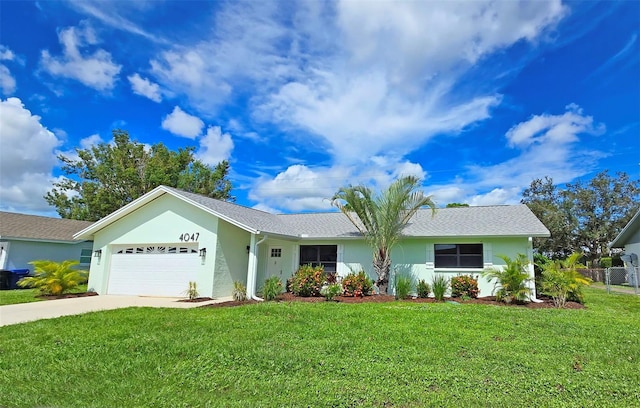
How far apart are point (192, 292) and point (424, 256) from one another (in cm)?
904

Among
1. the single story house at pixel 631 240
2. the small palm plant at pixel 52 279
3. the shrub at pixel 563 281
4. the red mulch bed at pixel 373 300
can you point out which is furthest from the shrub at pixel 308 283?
the single story house at pixel 631 240

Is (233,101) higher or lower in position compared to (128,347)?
higher

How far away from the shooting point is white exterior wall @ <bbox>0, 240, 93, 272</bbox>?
18797 millimetres

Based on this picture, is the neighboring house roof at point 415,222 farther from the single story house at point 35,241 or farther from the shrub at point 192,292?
the single story house at point 35,241

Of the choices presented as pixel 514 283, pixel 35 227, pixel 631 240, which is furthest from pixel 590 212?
pixel 35 227

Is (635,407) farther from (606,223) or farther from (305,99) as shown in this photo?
(606,223)

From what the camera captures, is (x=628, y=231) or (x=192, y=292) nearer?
(x=192, y=292)

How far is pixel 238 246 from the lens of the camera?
1510 cm

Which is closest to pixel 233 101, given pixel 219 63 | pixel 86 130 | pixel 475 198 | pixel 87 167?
pixel 219 63

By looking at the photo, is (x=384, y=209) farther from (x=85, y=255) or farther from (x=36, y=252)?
(x=85, y=255)

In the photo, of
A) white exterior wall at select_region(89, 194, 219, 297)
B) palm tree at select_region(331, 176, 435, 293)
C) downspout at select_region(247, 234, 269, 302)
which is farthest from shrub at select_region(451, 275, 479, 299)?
white exterior wall at select_region(89, 194, 219, 297)

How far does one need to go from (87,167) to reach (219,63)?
2564 cm

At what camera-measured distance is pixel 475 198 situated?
34656mm

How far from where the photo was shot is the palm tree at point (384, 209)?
13641 millimetres
